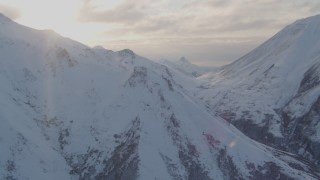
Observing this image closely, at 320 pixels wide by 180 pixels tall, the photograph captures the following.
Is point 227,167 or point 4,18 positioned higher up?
point 4,18

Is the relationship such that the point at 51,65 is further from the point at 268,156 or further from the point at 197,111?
the point at 268,156

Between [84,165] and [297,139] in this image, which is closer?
[84,165]

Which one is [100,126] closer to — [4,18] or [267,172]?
[267,172]

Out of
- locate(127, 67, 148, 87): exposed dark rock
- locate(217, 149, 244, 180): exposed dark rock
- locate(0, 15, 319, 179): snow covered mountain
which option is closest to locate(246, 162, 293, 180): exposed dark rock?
locate(0, 15, 319, 179): snow covered mountain

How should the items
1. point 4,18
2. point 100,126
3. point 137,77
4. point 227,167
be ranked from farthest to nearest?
point 4,18
point 137,77
point 227,167
point 100,126

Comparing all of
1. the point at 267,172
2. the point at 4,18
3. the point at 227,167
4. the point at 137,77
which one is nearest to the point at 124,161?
the point at 227,167

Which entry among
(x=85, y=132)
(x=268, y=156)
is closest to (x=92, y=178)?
(x=85, y=132)

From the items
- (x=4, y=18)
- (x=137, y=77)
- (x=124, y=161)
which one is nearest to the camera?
(x=124, y=161)

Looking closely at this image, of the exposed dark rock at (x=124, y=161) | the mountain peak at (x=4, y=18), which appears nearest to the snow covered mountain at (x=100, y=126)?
the exposed dark rock at (x=124, y=161)
